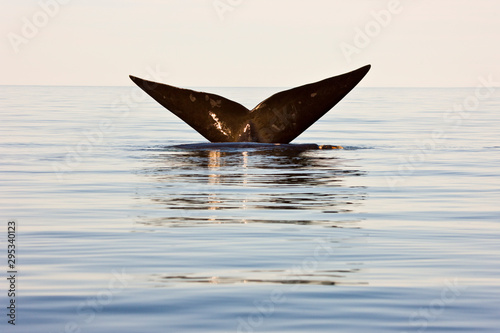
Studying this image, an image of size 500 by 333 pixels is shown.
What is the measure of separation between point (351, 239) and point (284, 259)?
4.44 ft

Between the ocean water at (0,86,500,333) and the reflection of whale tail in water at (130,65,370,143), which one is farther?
the reflection of whale tail in water at (130,65,370,143)

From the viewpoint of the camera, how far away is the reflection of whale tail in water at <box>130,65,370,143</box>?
64.0 feet

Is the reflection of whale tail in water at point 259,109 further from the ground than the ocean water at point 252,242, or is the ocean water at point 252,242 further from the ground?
the reflection of whale tail in water at point 259,109

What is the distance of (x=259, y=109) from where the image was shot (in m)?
20.1

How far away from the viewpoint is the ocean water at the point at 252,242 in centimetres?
715

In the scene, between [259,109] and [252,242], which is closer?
[252,242]

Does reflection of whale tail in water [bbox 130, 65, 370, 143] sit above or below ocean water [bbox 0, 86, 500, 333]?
above

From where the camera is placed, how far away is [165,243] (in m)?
10.0

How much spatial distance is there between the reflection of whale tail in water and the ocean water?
509mm

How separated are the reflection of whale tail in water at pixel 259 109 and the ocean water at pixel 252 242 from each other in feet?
1.67

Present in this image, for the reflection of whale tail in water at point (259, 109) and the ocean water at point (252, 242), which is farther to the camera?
the reflection of whale tail in water at point (259, 109)

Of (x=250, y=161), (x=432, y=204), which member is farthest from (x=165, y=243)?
(x=250, y=161)

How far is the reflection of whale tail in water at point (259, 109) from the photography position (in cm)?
1950

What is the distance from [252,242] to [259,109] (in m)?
10.1
